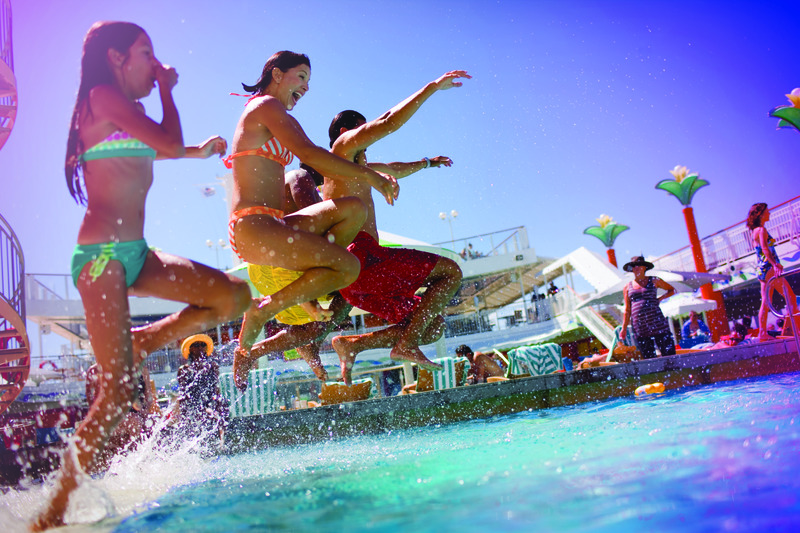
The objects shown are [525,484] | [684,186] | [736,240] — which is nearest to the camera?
[525,484]

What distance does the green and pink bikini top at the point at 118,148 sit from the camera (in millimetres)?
2293

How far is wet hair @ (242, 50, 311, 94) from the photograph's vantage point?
3.30 m

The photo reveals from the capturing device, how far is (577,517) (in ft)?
4.40

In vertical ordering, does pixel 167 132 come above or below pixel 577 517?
above

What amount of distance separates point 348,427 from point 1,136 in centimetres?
665

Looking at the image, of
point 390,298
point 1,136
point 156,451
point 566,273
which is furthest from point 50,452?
point 566,273

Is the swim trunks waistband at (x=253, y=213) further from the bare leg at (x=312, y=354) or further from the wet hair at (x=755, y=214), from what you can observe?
the wet hair at (x=755, y=214)

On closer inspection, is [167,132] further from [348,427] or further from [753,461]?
[348,427]

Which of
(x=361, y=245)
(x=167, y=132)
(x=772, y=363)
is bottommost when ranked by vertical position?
(x=772, y=363)

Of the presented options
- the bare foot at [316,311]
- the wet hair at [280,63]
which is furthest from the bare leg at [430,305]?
the wet hair at [280,63]

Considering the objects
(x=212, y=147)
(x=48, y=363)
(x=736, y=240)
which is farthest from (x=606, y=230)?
(x=212, y=147)

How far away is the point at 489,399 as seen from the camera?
479cm

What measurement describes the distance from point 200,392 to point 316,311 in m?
1.65

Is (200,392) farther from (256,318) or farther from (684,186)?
(684,186)
